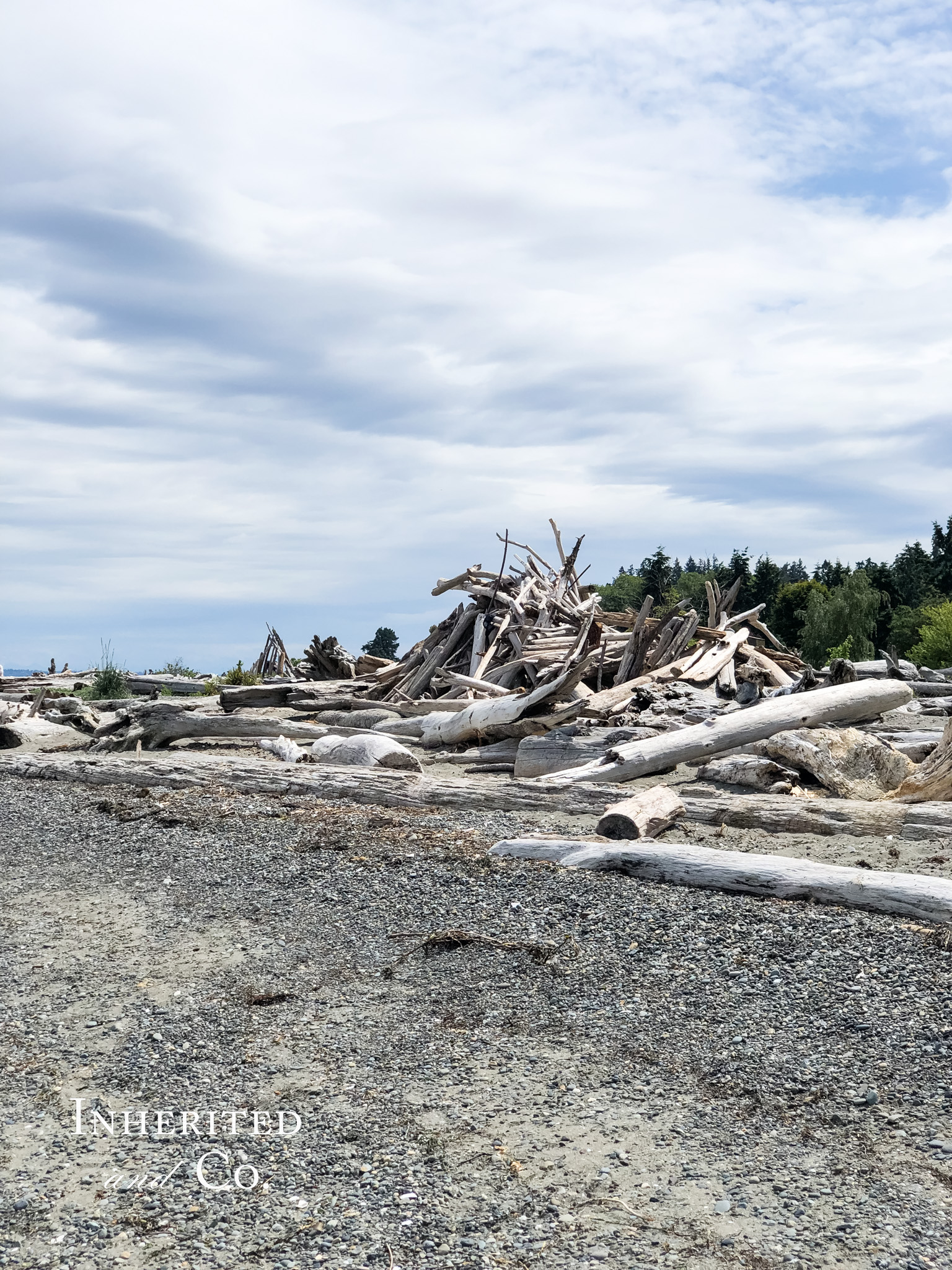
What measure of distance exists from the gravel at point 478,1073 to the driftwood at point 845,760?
2.05 meters

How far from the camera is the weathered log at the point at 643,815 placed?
761 centimetres

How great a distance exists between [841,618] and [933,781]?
42.1 m

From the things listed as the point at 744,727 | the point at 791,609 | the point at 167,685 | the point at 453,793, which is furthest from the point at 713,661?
the point at 791,609

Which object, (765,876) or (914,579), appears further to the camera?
(914,579)

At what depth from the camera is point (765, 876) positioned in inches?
241

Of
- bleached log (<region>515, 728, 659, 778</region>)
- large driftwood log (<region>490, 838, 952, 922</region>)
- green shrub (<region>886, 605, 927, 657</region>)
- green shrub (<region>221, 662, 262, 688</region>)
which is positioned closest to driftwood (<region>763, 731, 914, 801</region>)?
bleached log (<region>515, 728, 659, 778</region>)

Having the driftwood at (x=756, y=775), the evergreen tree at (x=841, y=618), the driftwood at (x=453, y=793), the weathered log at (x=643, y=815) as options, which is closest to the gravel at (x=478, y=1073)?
the driftwood at (x=453, y=793)

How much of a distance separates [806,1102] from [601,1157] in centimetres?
96

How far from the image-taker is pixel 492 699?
42.0 ft

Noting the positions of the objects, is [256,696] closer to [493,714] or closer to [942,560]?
[493,714]

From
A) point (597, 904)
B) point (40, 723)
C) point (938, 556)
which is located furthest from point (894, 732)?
point (938, 556)

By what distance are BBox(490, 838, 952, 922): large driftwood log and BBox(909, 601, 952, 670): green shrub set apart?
Answer: 115 feet

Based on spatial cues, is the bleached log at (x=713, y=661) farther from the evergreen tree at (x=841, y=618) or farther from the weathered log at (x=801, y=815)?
the evergreen tree at (x=841, y=618)

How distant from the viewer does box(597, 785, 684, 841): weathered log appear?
7605 mm
